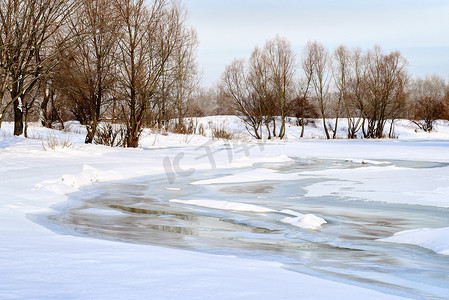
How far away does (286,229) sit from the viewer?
4.84m

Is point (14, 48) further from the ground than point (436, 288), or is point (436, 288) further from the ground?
point (14, 48)

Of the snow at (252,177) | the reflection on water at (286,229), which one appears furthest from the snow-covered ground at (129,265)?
the snow at (252,177)

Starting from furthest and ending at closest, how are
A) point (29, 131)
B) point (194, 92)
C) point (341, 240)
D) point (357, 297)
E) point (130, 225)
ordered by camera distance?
point (194, 92) < point (29, 131) < point (130, 225) < point (341, 240) < point (357, 297)

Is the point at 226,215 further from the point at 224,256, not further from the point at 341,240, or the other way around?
the point at 224,256

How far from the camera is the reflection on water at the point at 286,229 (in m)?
3.21

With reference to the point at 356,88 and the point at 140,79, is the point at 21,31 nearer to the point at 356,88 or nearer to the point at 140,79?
the point at 140,79

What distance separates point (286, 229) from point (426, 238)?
1.36m

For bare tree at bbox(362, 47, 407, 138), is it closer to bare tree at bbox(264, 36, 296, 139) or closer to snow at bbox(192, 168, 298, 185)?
bare tree at bbox(264, 36, 296, 139)

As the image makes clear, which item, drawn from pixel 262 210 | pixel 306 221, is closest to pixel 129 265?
pixel 306 221

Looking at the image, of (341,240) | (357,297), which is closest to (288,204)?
(341,240)

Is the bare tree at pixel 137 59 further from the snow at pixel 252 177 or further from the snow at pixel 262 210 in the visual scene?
the snow at pixel 262 210

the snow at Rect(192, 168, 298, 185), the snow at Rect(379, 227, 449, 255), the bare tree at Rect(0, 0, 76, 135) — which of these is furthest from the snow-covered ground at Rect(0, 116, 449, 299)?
the bare tree at Rect(0, 0, 76, 135)

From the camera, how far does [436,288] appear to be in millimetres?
2836

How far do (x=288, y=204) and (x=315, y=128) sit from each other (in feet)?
129
